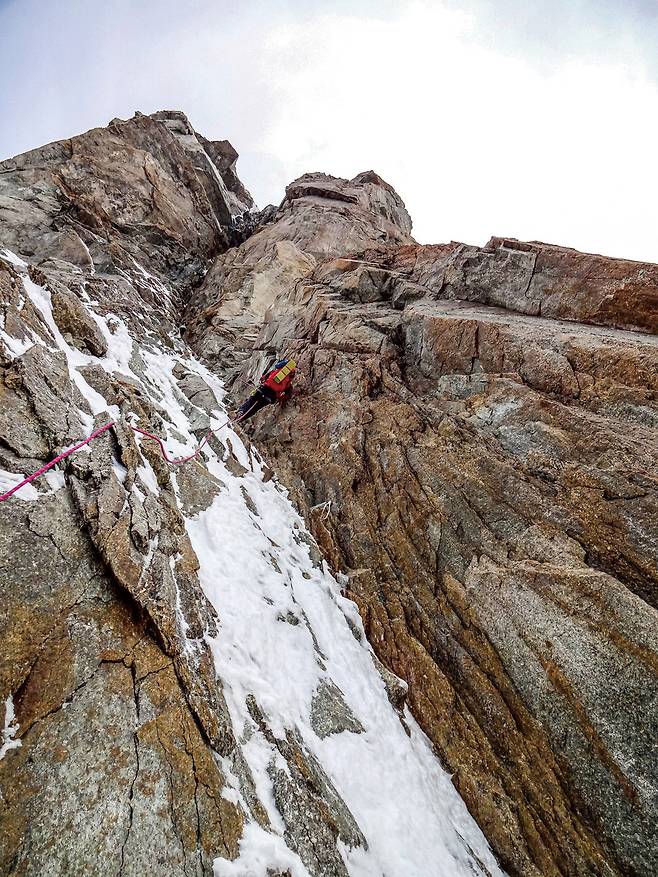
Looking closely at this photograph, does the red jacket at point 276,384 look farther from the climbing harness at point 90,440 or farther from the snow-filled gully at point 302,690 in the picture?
the snow-filled gully at point 302,690

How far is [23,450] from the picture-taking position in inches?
264

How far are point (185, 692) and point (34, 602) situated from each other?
236 cm

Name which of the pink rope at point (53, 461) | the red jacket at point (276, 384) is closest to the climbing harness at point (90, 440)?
the pink rope at point (53, 461)

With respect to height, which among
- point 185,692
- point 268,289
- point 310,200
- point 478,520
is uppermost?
point 310,200

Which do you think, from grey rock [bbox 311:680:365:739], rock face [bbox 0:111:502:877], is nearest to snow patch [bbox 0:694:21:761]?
rock face [bbox 0:111:502:877]

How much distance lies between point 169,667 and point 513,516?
8.59 meters

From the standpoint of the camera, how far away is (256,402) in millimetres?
17562

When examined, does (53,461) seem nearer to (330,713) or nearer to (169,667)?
(169,667)

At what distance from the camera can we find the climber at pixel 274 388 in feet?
55.4

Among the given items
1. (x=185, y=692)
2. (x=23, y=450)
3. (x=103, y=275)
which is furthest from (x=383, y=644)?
(x=103, y=275)

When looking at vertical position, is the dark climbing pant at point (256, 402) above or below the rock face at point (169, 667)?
above

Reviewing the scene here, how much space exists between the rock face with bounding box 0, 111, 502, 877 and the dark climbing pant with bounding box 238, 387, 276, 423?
3.23 m

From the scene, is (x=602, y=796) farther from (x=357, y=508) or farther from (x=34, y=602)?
(x=34, y=602)

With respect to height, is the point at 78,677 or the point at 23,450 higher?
the point at 23,450
